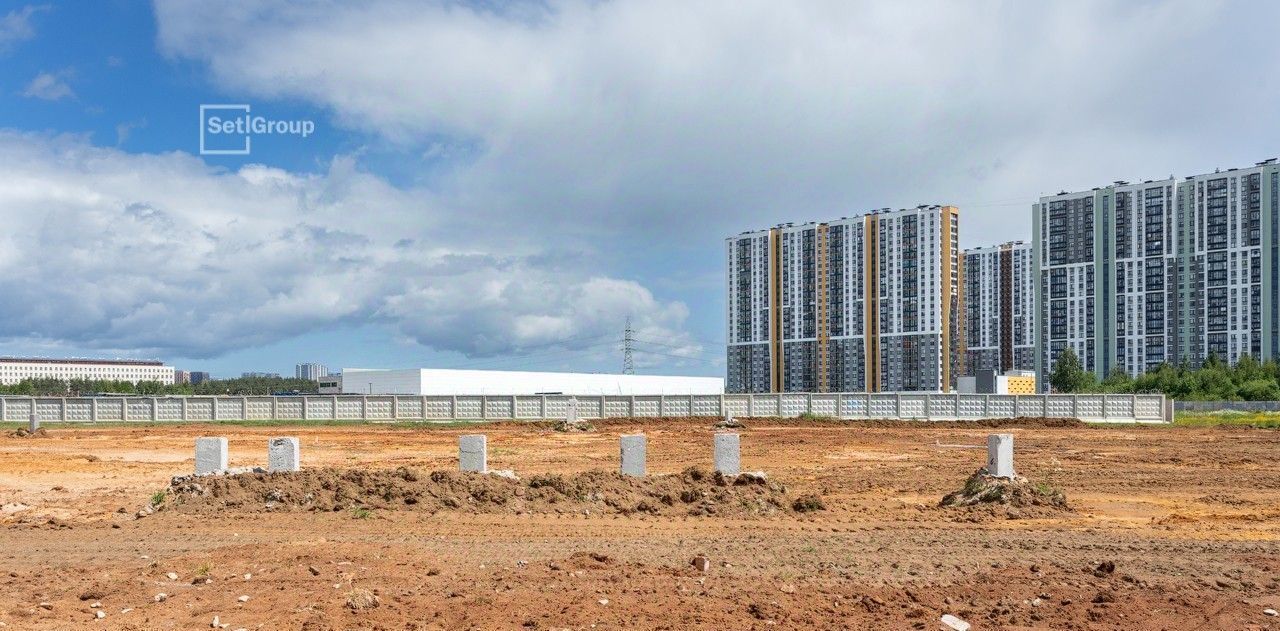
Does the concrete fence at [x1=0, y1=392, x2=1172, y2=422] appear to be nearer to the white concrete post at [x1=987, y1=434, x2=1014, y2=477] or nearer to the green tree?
the white concrete post at [x1=987, y1=434, x2=1014, y2=477]

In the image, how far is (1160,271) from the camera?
91.5 m

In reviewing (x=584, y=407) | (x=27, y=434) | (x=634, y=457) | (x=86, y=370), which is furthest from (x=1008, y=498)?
(x=86, y=370)

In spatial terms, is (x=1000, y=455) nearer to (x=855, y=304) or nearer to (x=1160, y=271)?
(x=1160, y=271)

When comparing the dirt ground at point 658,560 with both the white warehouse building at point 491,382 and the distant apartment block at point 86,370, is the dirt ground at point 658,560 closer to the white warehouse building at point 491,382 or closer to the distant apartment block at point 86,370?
the white warehouse building at point 491,382

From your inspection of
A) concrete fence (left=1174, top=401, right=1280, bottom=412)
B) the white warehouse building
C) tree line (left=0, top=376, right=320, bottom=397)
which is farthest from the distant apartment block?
concrete fence (left=1174, top=401, right=1280, bottom=412)

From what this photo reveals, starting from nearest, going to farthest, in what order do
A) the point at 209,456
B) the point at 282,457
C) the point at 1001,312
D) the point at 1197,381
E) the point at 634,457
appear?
the point at 209,456 < the point at 282,457 < the point at 634,457 < the point at 1197,381 < the point at 1001,312

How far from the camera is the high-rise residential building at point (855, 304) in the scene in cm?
9906

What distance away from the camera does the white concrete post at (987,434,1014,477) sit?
15.5m

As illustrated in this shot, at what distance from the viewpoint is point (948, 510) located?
47.7ft

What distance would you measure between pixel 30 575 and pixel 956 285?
10002 cm

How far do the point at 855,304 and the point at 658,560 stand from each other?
317 feet

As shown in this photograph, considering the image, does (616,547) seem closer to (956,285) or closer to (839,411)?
(839,411)

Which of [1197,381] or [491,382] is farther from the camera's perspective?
[491,382]

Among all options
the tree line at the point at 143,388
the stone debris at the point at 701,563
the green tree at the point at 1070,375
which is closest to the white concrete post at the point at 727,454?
the stone debris at the point at 701,563
